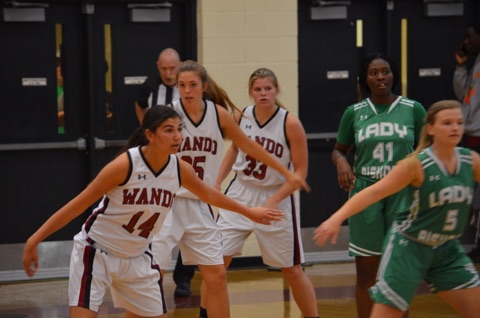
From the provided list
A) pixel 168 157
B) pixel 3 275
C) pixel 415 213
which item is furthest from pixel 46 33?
pixel 415 213

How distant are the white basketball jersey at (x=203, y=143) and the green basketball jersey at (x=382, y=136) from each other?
924 mm

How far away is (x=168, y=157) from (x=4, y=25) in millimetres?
4238

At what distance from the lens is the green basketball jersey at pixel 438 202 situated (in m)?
A: 5.69

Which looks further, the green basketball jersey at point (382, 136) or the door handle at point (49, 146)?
the door handle at point (49, 146)

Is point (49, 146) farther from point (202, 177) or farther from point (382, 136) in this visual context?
point (382, 136)

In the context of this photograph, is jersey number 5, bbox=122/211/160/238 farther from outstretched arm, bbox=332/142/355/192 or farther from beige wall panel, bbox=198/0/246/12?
beige wall panel, bbox=198/0/246/12

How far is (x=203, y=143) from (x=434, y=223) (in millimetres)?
1967

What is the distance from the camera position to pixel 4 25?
32.3 feet

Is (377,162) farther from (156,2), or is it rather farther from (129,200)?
(156,2)

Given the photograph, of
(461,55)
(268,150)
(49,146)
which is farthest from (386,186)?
(461,55)

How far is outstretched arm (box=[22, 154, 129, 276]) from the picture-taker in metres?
5.76

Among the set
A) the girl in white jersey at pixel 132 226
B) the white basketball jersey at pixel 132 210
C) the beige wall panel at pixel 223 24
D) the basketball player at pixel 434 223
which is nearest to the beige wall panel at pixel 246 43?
the beige wall panel at pixel 223 24

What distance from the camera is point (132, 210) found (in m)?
6.04

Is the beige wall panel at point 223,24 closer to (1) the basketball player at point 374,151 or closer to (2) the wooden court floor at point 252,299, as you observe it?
(2) the wooden court floor at point 252,299
